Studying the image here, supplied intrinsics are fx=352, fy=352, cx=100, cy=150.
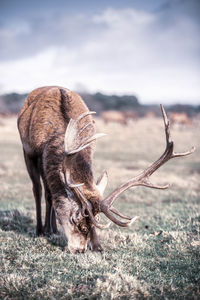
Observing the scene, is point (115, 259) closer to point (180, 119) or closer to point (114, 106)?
point (180, 119)

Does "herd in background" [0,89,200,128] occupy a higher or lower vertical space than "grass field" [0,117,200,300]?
lower

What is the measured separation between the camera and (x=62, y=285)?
3605 millimetres

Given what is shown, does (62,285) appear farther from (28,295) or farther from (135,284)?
(135,284)

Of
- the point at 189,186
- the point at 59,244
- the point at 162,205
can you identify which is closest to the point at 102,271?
the point at 59,244

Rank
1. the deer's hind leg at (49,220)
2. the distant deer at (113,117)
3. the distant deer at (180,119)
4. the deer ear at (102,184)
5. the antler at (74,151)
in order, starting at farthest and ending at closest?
the distant deer at (113,117) < the distant deer at (180,119) < the deer's hind leg at (49,220) < the deer ear at (102,184) < the antler at (74,151)

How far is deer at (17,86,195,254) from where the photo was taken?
465cm

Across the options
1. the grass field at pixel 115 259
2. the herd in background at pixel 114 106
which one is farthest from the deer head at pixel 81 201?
the herd in background at pixel 114 106

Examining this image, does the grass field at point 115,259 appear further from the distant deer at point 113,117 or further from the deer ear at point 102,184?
the distant deer at point 113,117

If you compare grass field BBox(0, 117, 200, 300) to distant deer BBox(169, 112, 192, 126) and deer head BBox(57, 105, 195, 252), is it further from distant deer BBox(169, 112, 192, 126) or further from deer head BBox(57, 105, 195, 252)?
distant deer BBox(169, 112, 192, 126)

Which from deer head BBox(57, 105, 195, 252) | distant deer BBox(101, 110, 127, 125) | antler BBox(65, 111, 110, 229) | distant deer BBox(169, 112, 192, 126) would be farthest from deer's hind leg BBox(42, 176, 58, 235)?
distant deer BBox(169, 112, 192, 126)

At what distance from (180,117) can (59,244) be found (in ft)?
135

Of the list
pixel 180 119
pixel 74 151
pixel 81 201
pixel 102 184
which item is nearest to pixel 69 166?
pixel 74 151

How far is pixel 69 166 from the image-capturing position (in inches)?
186

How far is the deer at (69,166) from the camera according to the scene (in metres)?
4.65
